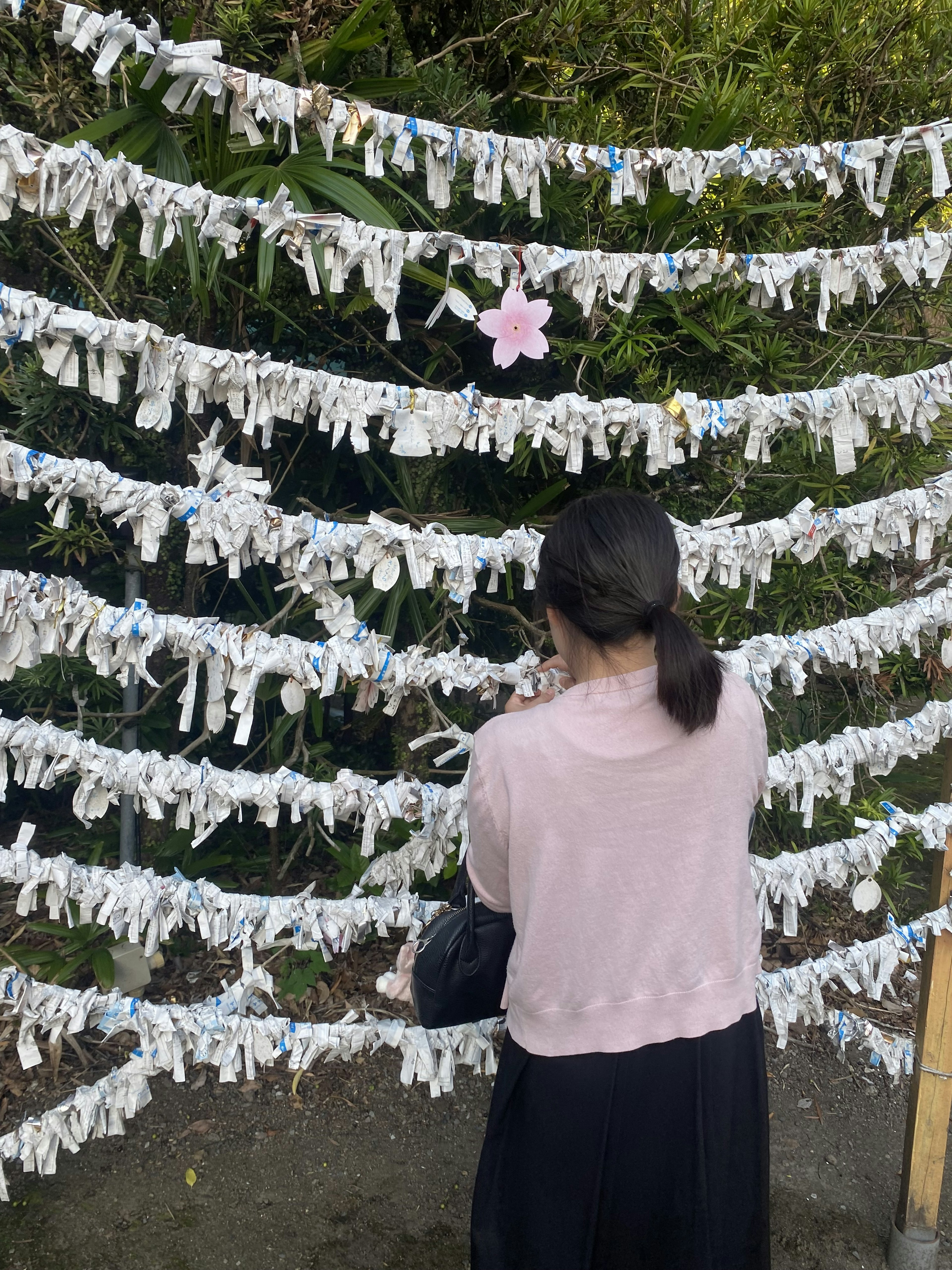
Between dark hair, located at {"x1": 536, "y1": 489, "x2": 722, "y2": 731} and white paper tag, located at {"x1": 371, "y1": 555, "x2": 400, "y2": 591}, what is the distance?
0.44m

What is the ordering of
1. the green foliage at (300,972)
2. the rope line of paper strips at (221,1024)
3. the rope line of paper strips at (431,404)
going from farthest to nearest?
the green foliage at (300,972), the rope line of paper strips at (221,1024), the rope line of paper strips at (431,404)

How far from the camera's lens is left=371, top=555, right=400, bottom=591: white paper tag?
1386mm

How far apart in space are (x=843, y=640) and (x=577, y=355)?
3.12ft

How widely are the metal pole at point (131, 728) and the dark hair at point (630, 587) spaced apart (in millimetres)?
1216

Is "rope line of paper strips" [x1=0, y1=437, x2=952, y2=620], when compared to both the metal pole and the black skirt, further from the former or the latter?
the black skirt

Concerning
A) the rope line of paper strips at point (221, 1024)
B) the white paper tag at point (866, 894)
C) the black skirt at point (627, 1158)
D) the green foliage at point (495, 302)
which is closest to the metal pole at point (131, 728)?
the green foliage at point (495, 302)

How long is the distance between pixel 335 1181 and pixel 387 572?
4.81ft

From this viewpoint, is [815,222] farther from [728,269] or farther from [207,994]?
[207,994]

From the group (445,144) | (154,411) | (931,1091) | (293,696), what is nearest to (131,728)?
(293,696)

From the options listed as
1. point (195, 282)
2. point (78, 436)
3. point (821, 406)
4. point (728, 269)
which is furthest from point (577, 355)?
point (78, 436)

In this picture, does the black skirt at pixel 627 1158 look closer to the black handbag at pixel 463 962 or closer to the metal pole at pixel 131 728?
the black handbag at pixel 463 962

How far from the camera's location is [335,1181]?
76.7 inches

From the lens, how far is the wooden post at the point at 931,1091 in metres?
1.61

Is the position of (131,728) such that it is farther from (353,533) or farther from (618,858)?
(618,858)
